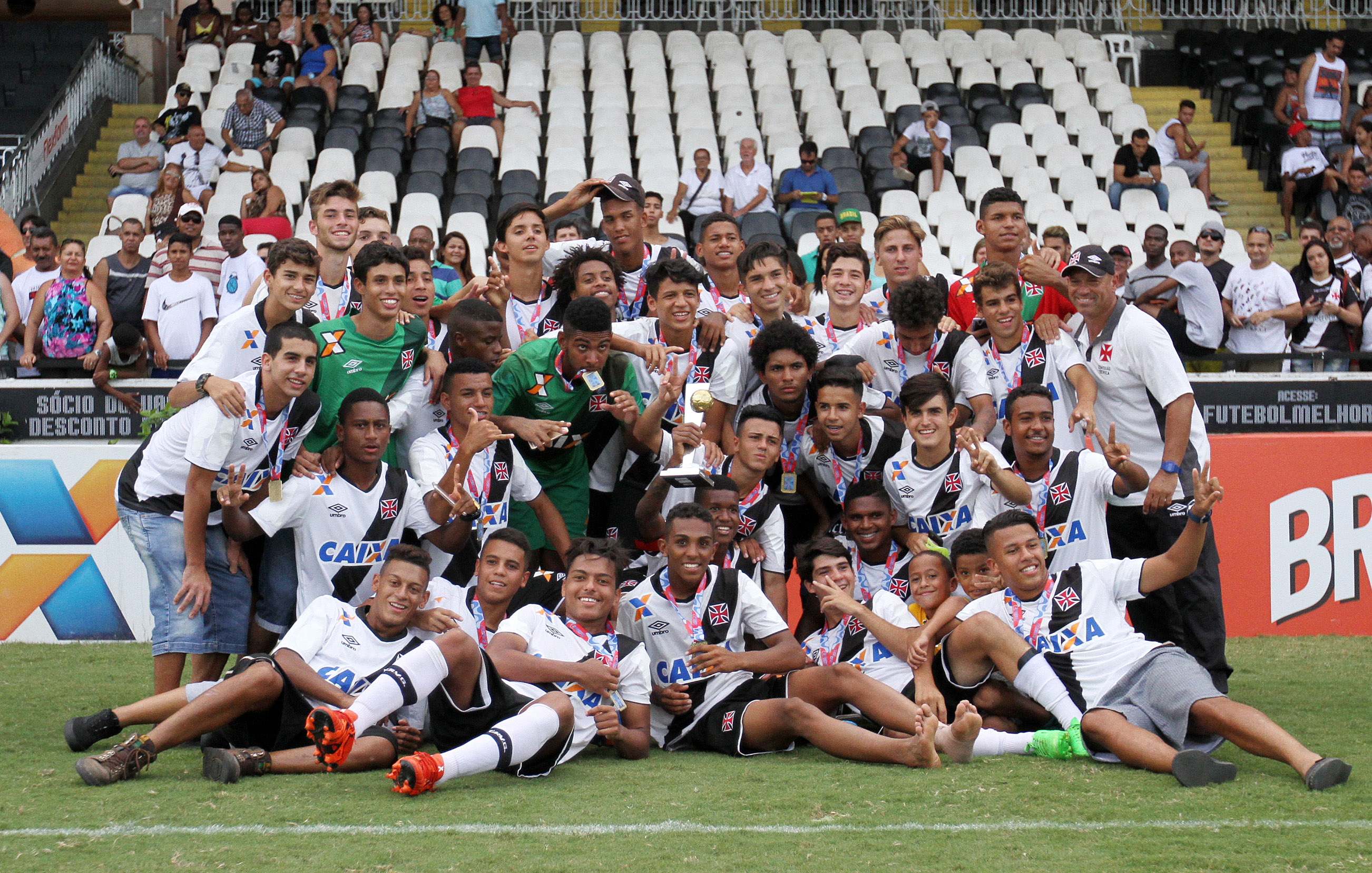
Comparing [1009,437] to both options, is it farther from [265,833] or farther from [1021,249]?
[265,833]

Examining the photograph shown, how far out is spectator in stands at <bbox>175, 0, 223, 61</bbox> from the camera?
50.8 ft

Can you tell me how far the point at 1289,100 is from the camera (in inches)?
555

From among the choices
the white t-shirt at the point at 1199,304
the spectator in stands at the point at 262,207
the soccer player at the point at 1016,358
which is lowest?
the soccer player at the point at 1016,358

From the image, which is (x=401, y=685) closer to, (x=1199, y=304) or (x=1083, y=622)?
(x=1083, y=622)

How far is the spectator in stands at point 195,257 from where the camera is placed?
968 centimetres

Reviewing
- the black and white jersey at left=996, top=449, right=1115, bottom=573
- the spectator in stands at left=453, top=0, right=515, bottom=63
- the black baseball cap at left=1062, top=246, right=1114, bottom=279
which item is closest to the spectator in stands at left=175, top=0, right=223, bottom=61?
the spectator in stands at left=453, top=0, right=515, bottom=63

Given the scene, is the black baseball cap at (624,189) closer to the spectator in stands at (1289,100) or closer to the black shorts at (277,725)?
the black shorts at (277,725)

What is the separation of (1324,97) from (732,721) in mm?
11807

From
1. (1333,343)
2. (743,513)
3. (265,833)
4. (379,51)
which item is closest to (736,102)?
(379,51)

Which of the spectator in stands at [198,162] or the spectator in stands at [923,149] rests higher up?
the spectator in stands at [923,149]

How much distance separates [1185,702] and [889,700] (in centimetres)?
105

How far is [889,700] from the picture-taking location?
197 inches

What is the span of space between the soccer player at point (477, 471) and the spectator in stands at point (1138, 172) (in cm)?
935

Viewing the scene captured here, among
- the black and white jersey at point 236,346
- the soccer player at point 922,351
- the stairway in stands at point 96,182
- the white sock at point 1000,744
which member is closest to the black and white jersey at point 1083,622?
the white sock at point 1000,744
